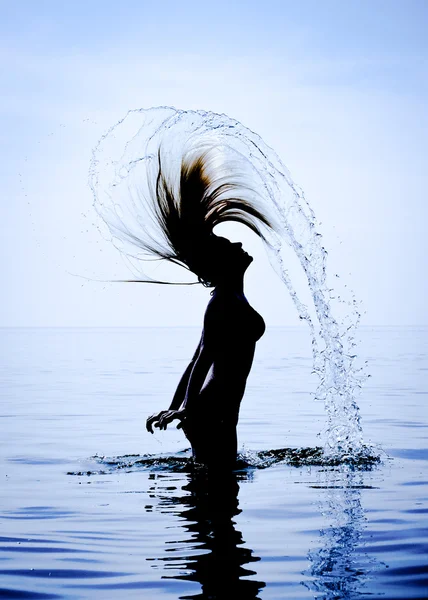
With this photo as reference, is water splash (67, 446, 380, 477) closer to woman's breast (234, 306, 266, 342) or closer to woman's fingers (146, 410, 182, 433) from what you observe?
woman's fingers (146, 410, 182, 433)

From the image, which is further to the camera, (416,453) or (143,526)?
(416,453)

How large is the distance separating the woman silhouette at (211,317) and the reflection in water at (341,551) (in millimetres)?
1112

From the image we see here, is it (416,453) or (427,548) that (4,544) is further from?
(416,453)

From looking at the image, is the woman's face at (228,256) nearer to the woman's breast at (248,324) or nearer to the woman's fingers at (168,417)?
the woman's breast at (248,324)

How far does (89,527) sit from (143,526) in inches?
16.4

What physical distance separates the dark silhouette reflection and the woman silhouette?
398 millimetres

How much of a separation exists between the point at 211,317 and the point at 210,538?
6.94 ft

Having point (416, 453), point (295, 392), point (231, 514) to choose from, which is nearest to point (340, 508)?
point (231, 514)

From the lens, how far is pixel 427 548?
6656 millimetres

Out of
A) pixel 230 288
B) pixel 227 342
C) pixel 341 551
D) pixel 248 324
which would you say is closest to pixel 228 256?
pixel 230 288

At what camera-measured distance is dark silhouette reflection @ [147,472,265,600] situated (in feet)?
18.4

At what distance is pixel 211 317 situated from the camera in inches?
330

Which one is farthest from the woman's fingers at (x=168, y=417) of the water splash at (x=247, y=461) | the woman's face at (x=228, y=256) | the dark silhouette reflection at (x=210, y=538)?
the water splash at (x=247, y=461)

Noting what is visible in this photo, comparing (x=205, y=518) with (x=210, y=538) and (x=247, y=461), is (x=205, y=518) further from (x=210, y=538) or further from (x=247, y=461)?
(x=247, y=461)
